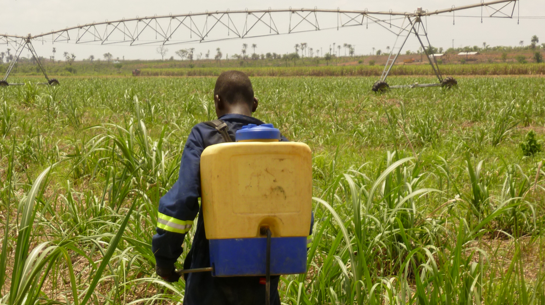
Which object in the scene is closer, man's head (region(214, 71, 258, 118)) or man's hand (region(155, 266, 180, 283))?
man's hand (region(155, 266, 180, 283))

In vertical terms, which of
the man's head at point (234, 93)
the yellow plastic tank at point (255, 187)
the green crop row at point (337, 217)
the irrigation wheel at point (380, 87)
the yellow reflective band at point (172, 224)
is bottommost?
the green crop row at point (337, 217)

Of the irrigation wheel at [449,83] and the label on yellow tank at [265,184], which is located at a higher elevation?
the irrigation wheel at [449,83]

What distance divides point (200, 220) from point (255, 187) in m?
0.40

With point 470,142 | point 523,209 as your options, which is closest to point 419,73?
point 470,142

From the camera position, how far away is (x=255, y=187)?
134cm

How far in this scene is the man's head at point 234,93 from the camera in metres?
1.71

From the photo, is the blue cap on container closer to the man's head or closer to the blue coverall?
the blue coverall

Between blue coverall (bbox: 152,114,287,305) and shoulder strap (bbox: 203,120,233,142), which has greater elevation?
shoulder strap (bbox: 203,120,233,142)

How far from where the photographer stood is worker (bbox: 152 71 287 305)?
1.44 metres

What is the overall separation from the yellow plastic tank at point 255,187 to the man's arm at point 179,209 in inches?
2.5

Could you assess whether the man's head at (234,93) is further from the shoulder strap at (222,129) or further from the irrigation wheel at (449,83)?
the irrigation wheel at (449,83)

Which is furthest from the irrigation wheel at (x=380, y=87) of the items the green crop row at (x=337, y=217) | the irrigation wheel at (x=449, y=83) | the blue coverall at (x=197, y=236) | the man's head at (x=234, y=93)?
the blue coverall at (x=197, y=236)

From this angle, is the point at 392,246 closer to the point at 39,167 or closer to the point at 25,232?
the point at 25,232

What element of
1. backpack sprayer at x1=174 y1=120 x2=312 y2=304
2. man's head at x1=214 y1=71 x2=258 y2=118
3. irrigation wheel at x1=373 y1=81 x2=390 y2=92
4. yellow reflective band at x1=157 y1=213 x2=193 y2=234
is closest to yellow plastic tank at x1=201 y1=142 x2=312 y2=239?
backpack sprayer at x1=174 y1=120 x2=312 y2=304
